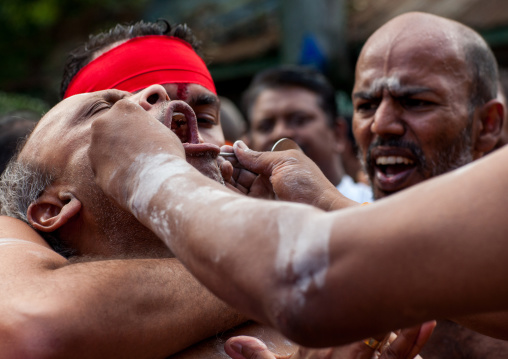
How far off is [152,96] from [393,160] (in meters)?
1.60

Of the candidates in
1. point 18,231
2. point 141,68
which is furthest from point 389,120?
point 18,231

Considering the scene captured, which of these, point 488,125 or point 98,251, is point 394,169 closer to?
point 488,125

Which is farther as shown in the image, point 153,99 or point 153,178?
point 153,99

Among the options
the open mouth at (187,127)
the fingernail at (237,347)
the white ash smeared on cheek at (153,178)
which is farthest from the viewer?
the open mouth at (187,127)

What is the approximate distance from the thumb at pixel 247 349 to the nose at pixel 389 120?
1.93 m

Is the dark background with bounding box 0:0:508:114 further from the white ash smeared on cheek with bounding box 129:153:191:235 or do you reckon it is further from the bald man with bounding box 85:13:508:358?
the bald man with bounding box 85:13:508:358

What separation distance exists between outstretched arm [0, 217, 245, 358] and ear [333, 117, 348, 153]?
4224mm

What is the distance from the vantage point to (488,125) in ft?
12.2

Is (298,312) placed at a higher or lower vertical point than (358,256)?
lower

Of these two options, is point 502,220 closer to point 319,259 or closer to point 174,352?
point 319,259

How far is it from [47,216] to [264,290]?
1575 millimetres

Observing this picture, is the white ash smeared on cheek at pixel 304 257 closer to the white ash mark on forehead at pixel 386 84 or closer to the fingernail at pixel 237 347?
the fingernail at pixel 237 347

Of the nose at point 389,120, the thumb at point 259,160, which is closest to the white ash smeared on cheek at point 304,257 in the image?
the thumb at point 259,160

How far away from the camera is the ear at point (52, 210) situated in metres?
2.51
